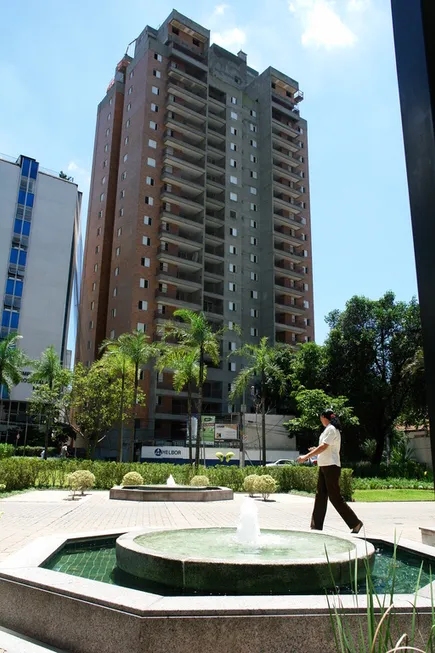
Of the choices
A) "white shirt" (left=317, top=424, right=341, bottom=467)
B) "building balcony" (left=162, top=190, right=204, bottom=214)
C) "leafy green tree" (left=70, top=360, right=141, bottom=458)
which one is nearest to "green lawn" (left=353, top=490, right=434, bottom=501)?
"white shirt" (left=317, top=424, right=341, bottom=467)

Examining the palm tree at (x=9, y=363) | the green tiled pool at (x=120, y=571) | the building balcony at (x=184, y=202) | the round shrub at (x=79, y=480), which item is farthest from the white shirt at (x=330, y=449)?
the building balcony at (x=184, y=202)

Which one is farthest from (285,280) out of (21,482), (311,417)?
(21,482)

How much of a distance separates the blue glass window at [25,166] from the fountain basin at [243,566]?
64.0m

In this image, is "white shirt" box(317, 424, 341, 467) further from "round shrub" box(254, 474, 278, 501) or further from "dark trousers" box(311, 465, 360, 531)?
"round shrub" box(254, 474, 278, 501)

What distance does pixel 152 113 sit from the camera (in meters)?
57.1

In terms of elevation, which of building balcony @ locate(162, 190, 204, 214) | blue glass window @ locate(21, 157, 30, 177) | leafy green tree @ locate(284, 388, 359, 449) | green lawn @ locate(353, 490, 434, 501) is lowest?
green lawn @ locate(353, 490, 434, 501)

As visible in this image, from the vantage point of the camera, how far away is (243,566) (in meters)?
4.37

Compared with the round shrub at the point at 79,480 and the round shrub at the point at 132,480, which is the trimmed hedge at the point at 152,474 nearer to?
the round shrub at the point at 132,480

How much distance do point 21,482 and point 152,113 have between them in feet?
159

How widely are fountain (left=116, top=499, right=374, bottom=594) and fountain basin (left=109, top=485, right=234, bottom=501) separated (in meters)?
10.1

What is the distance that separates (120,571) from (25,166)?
213 ft

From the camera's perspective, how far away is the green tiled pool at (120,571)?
15.7 feet

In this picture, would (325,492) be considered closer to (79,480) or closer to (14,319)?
(79,480)

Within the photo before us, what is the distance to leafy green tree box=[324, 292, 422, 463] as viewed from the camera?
4131cm
